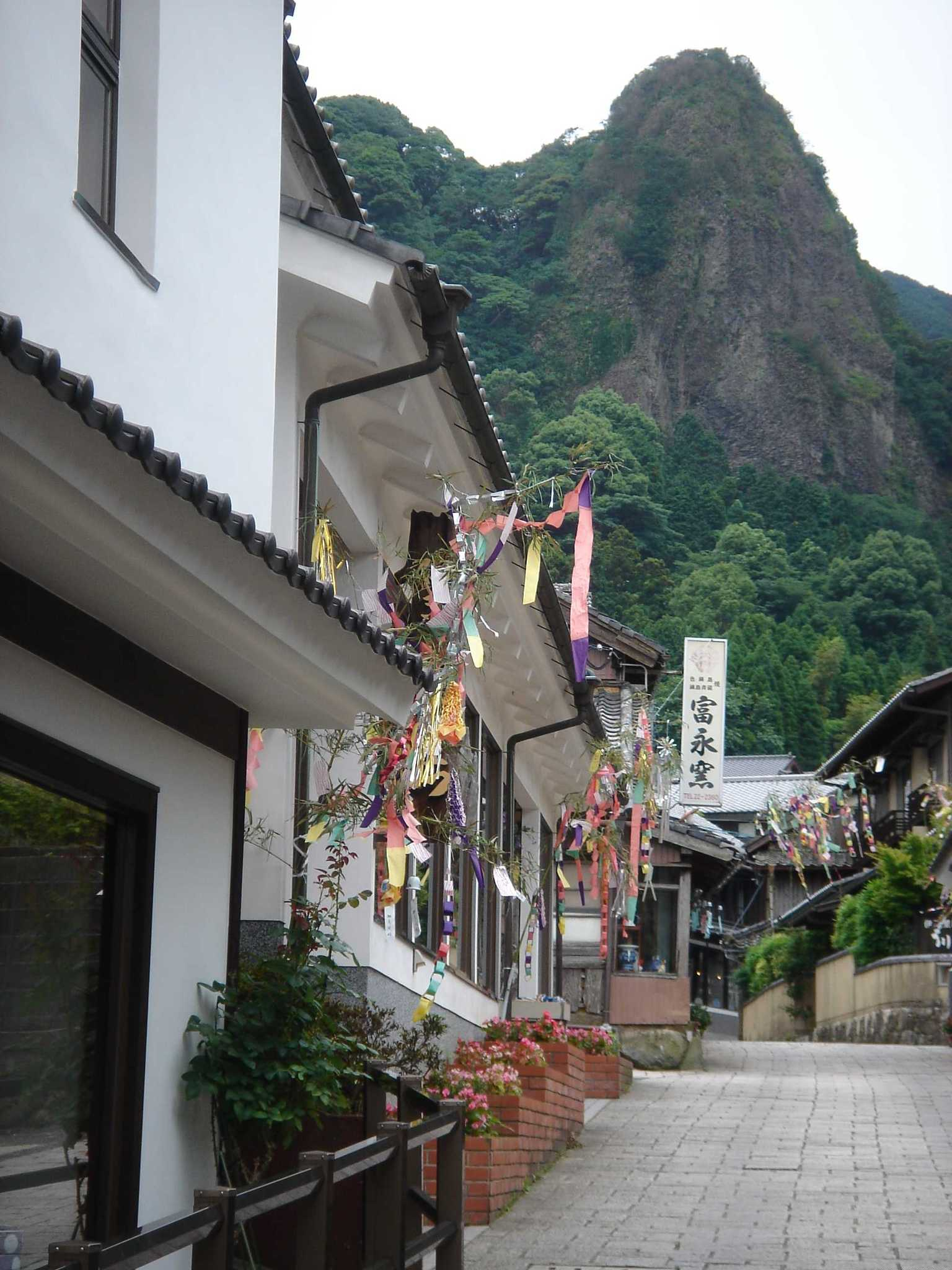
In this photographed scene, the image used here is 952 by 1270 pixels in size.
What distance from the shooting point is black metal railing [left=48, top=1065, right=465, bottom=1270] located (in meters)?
3.61

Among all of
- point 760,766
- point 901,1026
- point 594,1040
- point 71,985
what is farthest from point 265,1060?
point 760,766

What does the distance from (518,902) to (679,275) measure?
101 metres

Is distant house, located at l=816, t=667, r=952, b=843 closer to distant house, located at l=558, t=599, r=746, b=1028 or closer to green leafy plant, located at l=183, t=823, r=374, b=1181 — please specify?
distant house, located at l=558, t=599, r=746, b=1028

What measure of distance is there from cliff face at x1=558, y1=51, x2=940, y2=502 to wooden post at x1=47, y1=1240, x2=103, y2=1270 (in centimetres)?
10260

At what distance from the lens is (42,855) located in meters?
4.99

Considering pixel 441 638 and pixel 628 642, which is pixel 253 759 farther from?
pixel 628 642

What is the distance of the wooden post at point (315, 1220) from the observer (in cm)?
476

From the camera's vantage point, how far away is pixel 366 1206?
19.1 feet

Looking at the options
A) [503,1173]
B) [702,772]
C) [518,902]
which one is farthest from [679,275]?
[503,1173]

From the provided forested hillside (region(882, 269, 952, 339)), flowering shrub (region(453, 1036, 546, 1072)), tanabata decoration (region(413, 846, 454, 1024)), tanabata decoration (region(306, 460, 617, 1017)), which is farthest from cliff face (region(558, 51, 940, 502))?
tanabata decoration (region(306, 460, 617, 1017))

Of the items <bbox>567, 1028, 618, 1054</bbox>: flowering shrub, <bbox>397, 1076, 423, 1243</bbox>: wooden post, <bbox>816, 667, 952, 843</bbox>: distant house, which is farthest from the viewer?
<bbox>816, 667, 952, 843</bbox>: distant house

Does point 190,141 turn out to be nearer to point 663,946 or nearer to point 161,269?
point 161,269

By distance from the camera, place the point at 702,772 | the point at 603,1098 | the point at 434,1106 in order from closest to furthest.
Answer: the point at 434,1106 → the point at 603,1098 → the point at 702,772

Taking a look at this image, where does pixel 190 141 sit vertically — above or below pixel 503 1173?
above
